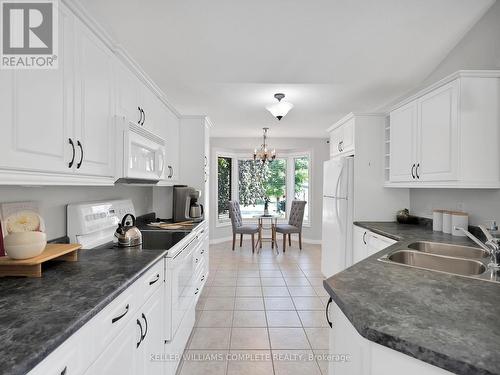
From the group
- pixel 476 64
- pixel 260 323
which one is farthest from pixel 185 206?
pixel 476 64

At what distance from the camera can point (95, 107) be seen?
1.54 meters

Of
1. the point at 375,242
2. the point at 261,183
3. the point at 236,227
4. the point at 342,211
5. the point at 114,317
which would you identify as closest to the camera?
the point at 114,317

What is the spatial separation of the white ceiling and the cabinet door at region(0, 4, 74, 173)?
3.42 ft

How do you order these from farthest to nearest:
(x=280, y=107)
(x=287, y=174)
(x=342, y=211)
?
(x=287, y=174)
(x=280, y=107)
(x=342, y=211)

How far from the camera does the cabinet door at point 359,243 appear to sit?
3.08 metres

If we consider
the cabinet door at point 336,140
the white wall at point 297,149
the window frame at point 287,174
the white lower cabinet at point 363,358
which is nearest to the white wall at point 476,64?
the cabinet door at point 336,140

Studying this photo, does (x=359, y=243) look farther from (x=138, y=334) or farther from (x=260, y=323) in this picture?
(x=138, y=334)

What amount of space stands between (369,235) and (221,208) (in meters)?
3.98

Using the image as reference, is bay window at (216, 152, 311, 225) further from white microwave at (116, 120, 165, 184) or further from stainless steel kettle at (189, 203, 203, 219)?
white microwave at (116, 120, 165, 184)

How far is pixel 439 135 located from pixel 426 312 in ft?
6.43

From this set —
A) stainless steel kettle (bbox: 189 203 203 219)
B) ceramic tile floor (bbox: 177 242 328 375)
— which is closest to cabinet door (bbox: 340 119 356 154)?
ceramic tile floor (bbox: 177 242 328 375)

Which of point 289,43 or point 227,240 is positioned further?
point 227,240

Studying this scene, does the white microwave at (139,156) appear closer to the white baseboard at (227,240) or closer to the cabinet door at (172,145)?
the cabinet door at (172,145)

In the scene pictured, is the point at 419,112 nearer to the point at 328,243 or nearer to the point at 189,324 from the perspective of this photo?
the point at 328,243
